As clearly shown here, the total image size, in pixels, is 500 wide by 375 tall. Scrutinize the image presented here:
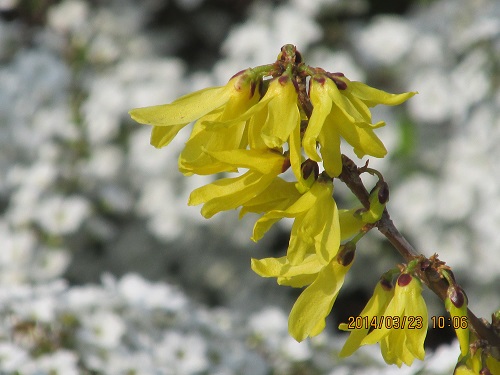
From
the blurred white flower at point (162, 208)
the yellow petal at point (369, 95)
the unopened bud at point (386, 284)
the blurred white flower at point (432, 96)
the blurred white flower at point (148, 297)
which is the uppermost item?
the blurred white flower at point (432, 96)

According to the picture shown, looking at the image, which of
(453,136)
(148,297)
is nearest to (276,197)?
(148,297)

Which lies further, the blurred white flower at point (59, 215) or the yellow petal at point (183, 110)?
the blurred white flower at point (59, 215)

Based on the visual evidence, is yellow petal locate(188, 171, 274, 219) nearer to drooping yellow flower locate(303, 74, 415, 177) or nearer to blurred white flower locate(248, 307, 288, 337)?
drooping yellow flower locate(303, 74, 415, 177)

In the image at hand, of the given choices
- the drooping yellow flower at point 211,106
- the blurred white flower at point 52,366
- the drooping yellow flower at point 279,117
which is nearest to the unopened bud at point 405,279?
the drooping yellow flower at point 279,117

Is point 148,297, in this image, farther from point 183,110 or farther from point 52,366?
point 183,110

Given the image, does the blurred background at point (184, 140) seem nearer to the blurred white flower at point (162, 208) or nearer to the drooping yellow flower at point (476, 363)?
the blurred white flower at point (162, 208)

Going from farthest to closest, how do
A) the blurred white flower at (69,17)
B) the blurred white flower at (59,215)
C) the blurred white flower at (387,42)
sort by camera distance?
the blurred white flower at (69,17), the blurred white flower at (387,42), the blurred white flower at (59,215)
